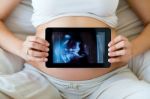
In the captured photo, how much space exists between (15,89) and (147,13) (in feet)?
1.91

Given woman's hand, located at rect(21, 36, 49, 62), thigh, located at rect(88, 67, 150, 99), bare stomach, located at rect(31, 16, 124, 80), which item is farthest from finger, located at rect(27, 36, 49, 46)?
thigh, located at rect(88, 67, 150, 99)

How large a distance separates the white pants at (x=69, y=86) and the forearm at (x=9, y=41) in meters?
0.08

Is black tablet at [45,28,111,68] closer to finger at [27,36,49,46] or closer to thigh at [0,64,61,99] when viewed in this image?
finger at [27,36,49,46]

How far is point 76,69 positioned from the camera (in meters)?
1.14

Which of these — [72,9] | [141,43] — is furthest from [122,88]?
[72,9]

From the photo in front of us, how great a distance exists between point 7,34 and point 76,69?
285 mm

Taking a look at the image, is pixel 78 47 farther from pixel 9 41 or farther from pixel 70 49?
pixel 9 41

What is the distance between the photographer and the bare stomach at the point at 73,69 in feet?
3.76

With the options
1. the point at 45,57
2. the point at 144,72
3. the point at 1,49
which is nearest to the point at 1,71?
the point at 1,49

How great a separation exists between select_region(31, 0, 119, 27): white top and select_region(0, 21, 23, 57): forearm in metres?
0.11

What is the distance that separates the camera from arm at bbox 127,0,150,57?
121 cm

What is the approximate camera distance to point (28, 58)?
113cm

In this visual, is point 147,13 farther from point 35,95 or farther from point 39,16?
point 35,95

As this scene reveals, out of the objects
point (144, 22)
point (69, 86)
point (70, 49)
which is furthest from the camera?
point (144, 22)
